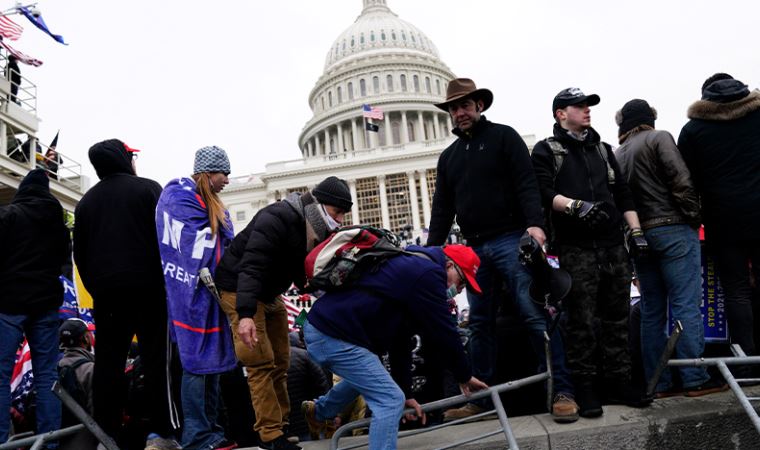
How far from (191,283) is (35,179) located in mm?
1757

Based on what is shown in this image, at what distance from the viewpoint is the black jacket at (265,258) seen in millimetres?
3320

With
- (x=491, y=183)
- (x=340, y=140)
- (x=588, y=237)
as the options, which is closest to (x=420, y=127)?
(x=340, y=140)

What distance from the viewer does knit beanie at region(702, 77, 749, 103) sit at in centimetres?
407

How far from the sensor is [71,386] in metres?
4.23

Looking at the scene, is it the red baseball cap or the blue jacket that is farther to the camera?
the red baseball cap

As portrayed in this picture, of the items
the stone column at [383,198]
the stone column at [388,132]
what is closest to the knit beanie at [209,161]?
the stone column at [383,198]

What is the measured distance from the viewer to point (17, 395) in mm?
4664

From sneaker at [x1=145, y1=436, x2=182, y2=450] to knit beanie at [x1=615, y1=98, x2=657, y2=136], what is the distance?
3910 millimetres

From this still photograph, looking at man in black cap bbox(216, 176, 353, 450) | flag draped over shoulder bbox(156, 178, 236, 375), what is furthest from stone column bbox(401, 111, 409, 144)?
man in black cap bbox(216, 176, 353, 450)

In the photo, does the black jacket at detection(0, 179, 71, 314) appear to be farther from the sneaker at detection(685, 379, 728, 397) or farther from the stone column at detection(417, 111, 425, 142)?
the stone column at detection(417, 111, 425, 142)

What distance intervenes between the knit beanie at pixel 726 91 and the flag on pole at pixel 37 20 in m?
22.3

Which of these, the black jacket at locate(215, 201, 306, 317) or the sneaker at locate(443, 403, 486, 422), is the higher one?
the black jacket at locate(215, 201, 306, 317)

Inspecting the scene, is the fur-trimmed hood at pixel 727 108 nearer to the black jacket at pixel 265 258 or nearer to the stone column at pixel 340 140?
the black jacket at pixel 265 258

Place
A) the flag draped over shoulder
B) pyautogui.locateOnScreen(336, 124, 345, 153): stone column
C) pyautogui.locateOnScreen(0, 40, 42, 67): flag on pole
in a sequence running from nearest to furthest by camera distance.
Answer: the flag draped over shoulder → pyautogui.locateOnScreen(0, 40, 42, 67): flag on pole → pyautogui.locateOnScreen(336, 124, 345, 153): stone column
